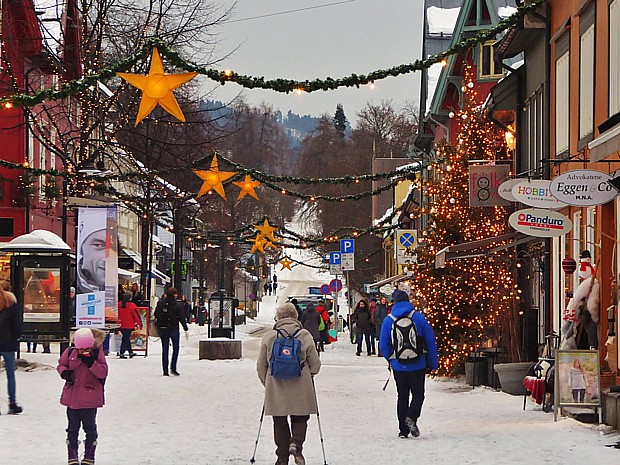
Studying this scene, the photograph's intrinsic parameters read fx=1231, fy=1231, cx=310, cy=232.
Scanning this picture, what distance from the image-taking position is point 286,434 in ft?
41.5

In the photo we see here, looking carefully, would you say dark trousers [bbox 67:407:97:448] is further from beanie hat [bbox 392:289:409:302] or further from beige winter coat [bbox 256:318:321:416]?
beanie hat [bbox 392:289:409:302]

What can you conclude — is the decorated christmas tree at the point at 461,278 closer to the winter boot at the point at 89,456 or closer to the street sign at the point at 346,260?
the winter boot at the point at 89,456

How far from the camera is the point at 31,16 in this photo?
39.7 metres

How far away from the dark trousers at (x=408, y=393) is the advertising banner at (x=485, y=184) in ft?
31.0

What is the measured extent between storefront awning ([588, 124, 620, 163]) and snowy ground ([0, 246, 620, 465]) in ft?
10.2

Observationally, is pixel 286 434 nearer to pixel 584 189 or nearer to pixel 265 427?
pixel 265 427

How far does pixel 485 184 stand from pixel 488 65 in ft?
43.6

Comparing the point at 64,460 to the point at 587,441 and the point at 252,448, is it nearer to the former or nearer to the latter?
the point at 252,448

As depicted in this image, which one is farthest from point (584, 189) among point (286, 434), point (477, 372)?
point (477, 372)

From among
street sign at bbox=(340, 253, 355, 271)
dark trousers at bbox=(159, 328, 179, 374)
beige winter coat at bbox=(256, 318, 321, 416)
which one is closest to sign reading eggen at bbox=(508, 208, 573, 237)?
beige winter coat at bbox=(256, 318, 321, 416)

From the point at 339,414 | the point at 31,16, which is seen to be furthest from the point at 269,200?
the point at 339,414

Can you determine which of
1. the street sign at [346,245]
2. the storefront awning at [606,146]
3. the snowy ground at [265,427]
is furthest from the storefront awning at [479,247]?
the street sign at [346,245]

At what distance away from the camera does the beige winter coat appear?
12562mm

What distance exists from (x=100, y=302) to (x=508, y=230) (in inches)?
337
